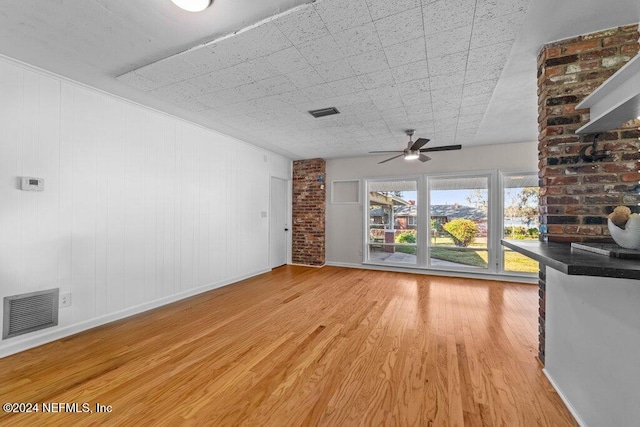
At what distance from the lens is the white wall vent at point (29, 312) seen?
2.27 metres

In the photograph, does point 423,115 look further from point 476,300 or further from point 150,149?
point 150,149

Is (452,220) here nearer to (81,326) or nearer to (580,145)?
(580,145)

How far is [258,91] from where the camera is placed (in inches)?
112

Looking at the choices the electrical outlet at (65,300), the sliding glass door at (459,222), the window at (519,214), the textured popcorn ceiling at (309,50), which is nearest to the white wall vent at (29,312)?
the electrical outlet at (65,300)

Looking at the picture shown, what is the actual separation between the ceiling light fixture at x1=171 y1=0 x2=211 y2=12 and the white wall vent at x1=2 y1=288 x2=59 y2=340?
2.84 m

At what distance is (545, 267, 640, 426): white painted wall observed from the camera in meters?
1.24

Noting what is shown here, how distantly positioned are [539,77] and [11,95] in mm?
4622

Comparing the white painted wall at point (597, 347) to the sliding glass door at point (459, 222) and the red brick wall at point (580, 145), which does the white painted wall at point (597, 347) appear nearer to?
the red brick wall at point (580, 145)

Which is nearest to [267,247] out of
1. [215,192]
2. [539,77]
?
[215,192]

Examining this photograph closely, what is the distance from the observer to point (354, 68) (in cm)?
239

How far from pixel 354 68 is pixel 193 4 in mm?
1348

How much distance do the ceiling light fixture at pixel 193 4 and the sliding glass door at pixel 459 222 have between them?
5.02 m

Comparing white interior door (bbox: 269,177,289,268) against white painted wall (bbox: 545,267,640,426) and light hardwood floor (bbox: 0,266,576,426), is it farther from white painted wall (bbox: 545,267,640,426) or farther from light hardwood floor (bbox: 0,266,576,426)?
A: white painted wall (bbox: 545,267,640,426)

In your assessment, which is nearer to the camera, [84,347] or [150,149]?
Result: [84,347]
